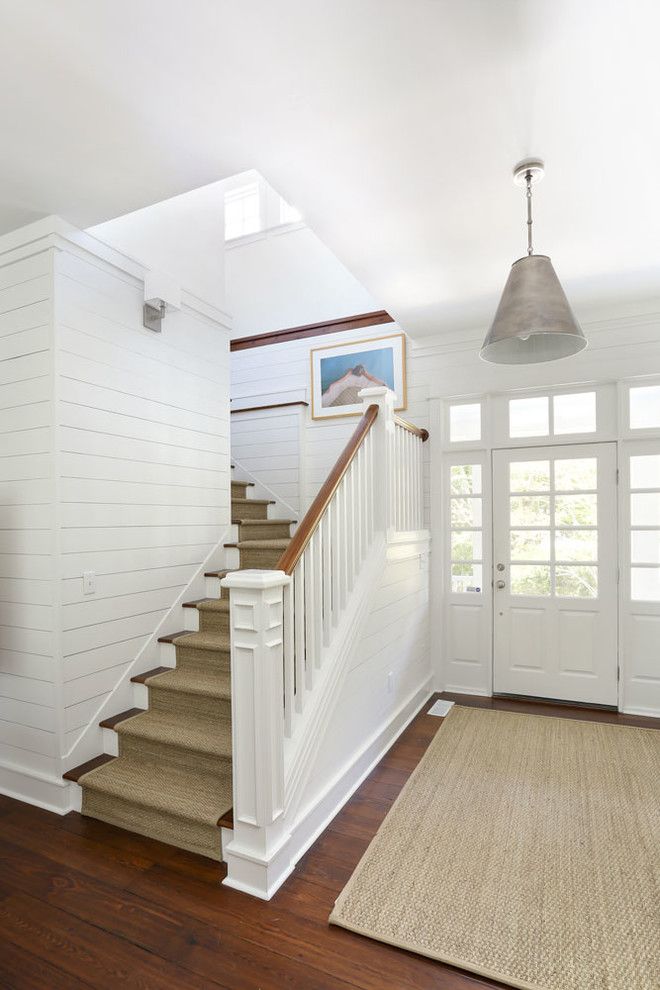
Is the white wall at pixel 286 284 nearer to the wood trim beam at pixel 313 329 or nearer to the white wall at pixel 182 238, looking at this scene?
the wood trim beam at pixel 313 329

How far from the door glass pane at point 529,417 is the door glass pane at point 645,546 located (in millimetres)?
936

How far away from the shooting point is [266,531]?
3.98 m

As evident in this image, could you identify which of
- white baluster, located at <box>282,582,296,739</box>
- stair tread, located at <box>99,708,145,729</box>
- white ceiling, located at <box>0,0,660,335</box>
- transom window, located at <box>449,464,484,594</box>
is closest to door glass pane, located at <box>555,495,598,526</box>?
transom window, located at <box>449,464,484,594</box>

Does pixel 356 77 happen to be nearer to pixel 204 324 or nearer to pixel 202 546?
pixel 204 324

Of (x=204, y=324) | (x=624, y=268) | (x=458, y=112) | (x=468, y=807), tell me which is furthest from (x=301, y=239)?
(x=468, y=807)

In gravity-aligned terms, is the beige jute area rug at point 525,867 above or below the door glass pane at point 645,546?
below

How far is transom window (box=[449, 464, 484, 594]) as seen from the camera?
4070 mm

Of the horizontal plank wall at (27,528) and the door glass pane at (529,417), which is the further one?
the door glass pane at (529,417)

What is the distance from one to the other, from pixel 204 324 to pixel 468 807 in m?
3.09

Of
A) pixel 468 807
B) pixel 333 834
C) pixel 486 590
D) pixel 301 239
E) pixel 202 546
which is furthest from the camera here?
pixel 301 239

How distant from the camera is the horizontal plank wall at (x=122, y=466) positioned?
2486 millimetres

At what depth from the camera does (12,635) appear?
100.0 inches

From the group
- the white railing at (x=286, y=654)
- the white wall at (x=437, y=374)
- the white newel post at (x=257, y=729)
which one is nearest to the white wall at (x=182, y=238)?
the white wall at (x=437, y=374)

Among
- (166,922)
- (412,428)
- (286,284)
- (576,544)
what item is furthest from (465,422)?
(166,922)
